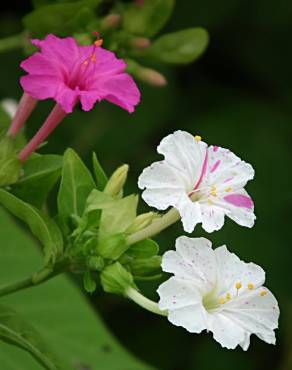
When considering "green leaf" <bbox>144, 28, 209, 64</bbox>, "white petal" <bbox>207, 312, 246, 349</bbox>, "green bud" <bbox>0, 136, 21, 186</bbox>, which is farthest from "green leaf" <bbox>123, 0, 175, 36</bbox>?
"white petal" <bbox>207, 312, 246, 349</bbox>

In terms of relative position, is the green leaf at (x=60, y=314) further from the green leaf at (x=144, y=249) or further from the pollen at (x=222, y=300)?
the pollen at (x=222, y=300)

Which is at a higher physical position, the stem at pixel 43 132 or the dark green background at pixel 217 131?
the stem at pixel 43 132

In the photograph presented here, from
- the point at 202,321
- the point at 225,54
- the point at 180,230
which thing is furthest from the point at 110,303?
the point at 202,321

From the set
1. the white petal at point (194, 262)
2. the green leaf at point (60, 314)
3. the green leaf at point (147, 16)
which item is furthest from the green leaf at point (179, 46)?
the white petal at point (194, 262)

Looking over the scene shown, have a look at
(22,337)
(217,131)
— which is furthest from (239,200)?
(217,131)

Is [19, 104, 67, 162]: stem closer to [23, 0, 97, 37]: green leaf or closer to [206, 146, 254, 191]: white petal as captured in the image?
[206, 146, 254, 191]: white petal
